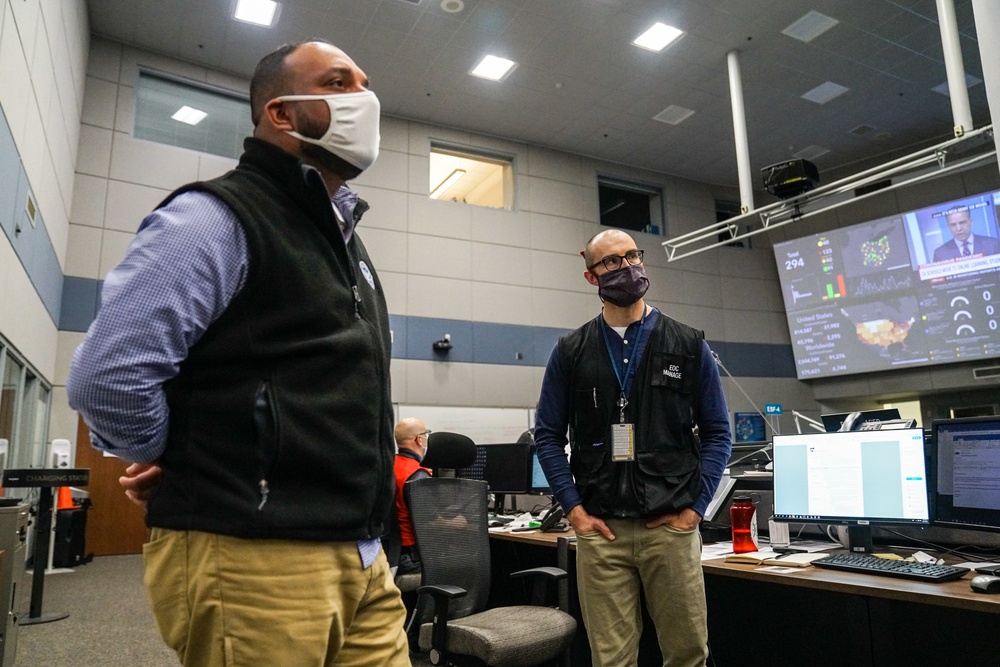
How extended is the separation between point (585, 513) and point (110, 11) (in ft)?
22.9

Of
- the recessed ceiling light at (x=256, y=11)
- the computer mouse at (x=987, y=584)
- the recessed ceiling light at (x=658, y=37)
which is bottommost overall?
the computer mouse at (x=987, y=584)

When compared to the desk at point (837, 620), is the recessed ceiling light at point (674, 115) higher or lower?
higher

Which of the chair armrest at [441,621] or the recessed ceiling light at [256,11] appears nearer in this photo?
the chair armrest at [441,621]

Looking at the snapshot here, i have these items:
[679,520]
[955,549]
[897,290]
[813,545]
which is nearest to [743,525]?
[813,545]

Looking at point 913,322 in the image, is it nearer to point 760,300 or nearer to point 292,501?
point 760,300

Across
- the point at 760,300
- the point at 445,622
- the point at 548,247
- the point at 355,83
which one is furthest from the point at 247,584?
the point at 760,300

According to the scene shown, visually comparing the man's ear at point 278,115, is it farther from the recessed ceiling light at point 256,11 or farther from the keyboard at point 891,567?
the recessed ceiling light at point 256,11

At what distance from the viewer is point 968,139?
214 inches

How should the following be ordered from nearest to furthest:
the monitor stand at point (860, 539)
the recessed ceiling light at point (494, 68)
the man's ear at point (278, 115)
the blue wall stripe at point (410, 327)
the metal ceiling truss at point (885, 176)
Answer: the man's ear at point (278, 115), the monitor stand at point (860, 539), the blue wall stripe at point (410, 327), the metal ceiling truss at point (885, 176), the recessed ceiling light at point (494, 68)

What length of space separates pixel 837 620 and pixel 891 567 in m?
0.68

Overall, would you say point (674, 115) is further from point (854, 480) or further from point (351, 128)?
point (351, 128)

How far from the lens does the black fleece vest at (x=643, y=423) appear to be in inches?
73.7

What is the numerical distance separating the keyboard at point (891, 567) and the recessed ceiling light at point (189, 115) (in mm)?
7397

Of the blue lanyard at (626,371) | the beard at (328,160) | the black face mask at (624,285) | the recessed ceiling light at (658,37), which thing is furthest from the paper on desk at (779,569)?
the recessed ceiling light at (658,37)
